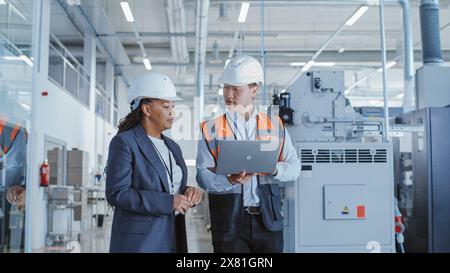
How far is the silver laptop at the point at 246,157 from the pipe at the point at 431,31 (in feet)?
7.96

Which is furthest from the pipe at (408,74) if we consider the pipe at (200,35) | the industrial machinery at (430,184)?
the pipe at (200,35)

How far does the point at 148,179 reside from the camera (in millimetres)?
1392

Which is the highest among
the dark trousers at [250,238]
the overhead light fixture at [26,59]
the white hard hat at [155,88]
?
the overhead light fixture at [26,59]

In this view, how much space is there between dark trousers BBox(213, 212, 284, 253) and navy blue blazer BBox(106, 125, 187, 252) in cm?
36

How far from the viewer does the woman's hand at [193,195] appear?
140 centimetres

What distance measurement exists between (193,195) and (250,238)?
45cm

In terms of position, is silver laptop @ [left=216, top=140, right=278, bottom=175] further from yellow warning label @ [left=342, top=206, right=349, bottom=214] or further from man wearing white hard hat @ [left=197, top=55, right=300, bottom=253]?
yellow warning label @ [left=342, top=206, right=349, bottom=214]

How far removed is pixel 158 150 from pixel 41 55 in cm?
564

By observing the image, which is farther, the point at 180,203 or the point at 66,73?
the point at 66,73

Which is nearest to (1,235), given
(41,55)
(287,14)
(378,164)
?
(41,55)

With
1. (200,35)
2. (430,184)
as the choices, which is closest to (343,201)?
(430,184)

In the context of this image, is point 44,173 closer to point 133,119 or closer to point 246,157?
point 246,157

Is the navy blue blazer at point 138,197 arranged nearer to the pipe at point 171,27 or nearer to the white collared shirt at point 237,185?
the white collared shirt at point 237,185

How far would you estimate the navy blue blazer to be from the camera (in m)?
1.36
